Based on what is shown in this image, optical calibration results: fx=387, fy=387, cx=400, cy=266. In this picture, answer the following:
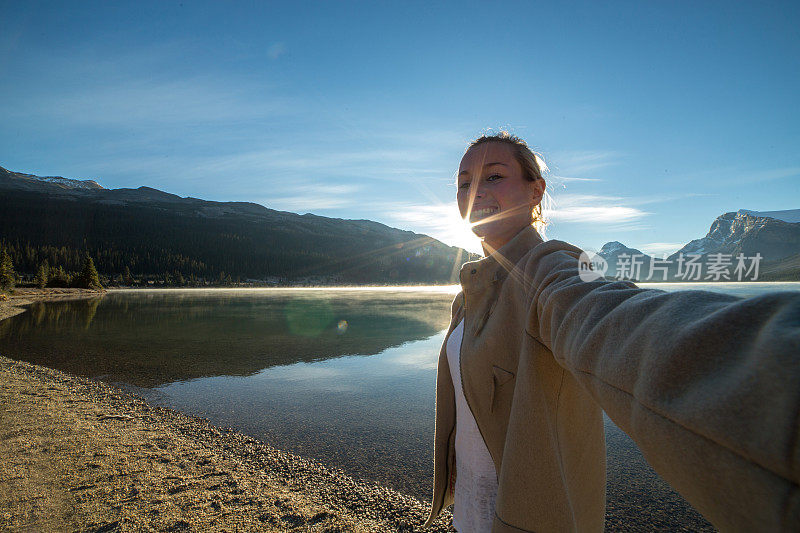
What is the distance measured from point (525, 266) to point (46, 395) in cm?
1156

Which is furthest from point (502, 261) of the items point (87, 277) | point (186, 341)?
point (87, 277)

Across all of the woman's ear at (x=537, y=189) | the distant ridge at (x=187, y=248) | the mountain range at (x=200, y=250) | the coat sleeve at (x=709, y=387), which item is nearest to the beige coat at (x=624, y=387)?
the coat sleeve at (x=709, y=387)

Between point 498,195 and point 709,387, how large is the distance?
153 centimetres

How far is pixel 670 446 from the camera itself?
0.64 metres

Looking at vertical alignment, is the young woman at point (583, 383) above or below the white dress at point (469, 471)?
above

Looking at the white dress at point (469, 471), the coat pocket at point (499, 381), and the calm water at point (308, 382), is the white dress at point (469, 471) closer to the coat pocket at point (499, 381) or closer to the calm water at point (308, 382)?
the coat pocket at point (499, 381)

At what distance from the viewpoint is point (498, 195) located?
1.99 m

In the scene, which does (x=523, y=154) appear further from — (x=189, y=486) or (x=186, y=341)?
(x=186, y=341)

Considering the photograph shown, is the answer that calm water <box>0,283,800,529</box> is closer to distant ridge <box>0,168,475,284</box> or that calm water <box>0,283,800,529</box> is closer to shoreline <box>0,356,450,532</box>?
shoreline <box>0,356,450,532</box>

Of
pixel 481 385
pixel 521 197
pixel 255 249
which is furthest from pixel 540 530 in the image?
pixel 255 249

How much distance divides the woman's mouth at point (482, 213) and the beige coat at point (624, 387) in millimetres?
250

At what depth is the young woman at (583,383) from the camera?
48cm

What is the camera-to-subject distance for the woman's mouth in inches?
78.2

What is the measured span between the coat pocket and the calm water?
2.11m
